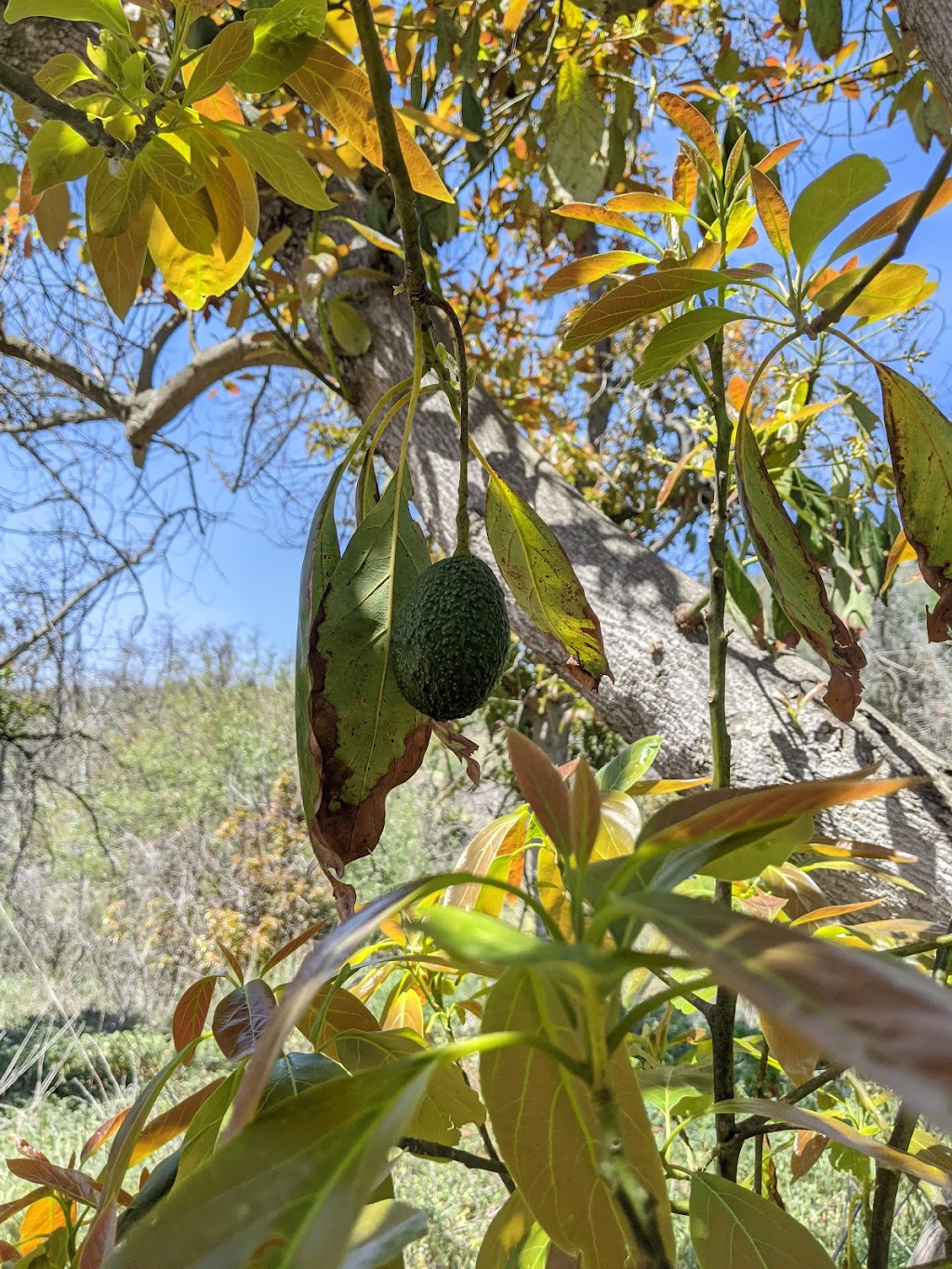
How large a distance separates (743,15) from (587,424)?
166 cm

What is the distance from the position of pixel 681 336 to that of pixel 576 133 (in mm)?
758

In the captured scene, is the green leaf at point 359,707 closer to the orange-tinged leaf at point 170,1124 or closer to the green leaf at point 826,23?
the orange-tinged leaf at point 170,1124

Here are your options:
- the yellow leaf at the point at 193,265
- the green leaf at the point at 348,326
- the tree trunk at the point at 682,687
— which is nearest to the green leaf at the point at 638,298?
the yellow leaf at the point at 193,265

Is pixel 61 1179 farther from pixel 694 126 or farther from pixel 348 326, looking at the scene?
pixel 348 326

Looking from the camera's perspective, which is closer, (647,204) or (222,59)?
(222,59)

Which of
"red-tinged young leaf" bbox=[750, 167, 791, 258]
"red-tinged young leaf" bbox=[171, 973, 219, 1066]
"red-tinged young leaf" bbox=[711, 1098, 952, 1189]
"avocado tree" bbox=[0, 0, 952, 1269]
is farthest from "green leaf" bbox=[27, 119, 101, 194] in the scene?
"red-tinged young leaf" bbox=[711, 1098, 952, 1189]

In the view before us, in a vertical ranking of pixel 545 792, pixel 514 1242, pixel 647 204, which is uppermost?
pixel 647 204

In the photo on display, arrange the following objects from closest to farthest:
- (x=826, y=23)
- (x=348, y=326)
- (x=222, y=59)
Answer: (x=222, y=59) < (x=826, y=23) < (x=348, y=326)

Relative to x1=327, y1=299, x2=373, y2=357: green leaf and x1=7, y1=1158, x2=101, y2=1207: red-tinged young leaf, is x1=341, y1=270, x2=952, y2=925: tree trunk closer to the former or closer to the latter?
x1=327, y1=299, x2=373, y2=357: green leaf

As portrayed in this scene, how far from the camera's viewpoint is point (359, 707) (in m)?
0.38

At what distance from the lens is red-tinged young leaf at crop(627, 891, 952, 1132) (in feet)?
0.49

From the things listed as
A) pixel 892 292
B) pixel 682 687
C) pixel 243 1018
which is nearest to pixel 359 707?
pixel 243 1018

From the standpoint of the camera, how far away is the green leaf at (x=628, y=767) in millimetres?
525

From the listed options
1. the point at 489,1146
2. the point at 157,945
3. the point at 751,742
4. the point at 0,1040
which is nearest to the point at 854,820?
the point at 751,742
